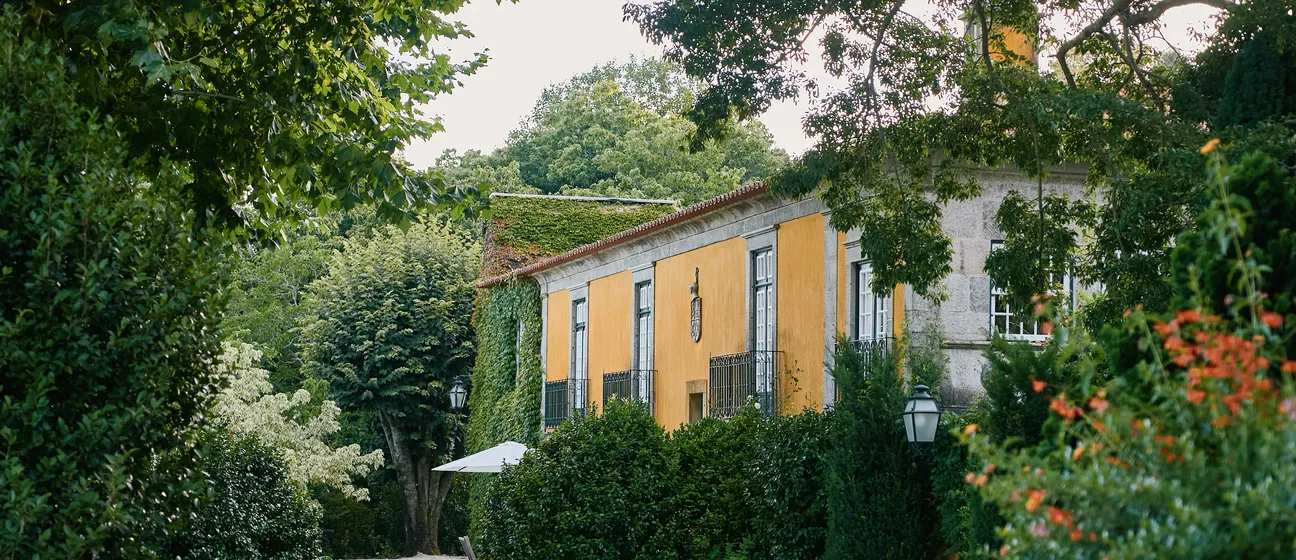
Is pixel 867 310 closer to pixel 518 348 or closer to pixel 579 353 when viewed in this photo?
pixel 579 353

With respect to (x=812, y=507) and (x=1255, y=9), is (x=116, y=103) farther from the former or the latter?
(x=1255, y=9)

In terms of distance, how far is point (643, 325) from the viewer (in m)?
27.6

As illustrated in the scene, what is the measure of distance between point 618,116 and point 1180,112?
4464 centimetres

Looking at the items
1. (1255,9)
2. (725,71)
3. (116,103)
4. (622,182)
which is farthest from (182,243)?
(622,182)

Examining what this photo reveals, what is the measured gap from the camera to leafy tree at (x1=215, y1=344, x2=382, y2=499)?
3322 cm

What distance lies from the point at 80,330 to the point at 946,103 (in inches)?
381

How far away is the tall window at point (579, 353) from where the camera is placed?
29984 mm

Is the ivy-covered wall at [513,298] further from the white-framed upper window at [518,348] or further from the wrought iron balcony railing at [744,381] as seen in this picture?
the wrought iron balcony railing at [744,381]

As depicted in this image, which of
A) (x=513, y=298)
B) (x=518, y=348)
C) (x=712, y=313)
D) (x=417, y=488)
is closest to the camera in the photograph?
(x=712, y=313)

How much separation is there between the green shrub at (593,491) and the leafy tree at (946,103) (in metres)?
4.55

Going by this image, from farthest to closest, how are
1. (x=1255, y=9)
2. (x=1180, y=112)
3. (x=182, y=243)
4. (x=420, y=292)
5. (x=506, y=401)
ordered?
1. (x=420, y=292)
2. (x=506, y=401)
3. (x=1180, y=112)
4. (x=1255, y=9)
5. (x=182, y=243)

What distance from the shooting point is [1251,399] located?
4551 mm

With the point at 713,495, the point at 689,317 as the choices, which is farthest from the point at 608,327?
the point at 713,495

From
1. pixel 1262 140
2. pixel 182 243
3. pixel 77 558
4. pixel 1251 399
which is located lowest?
pixel 77 558
